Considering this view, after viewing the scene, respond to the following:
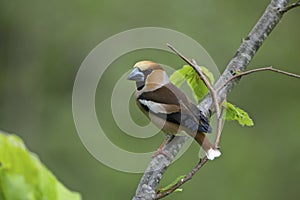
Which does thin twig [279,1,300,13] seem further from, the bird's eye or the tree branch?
the bird's eye

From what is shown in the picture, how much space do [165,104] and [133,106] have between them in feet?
10.8

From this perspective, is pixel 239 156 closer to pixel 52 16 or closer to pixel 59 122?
pixel 59 122

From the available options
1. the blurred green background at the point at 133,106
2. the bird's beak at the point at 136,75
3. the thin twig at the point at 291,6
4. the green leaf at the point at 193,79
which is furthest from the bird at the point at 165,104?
the blurred green background at the point at 133,106

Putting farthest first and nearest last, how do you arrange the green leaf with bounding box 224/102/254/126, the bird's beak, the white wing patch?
the white wing patch → the bird's beak → the green leaf with bounding box 224/102/254/126

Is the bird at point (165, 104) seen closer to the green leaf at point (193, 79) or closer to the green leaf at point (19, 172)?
the green leaf at point (193, 79)

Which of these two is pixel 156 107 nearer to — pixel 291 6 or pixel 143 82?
pixel 143 82

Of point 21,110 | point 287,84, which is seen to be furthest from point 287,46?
point 21,110

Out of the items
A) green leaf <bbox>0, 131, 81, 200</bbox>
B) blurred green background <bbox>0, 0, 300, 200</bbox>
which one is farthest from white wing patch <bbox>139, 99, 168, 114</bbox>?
blurred green background <bbox>0, 0, 300, 200</bbox>

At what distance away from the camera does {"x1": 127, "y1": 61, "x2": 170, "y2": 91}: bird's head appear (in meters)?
1.38

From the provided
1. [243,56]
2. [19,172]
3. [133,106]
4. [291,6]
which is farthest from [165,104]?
[133,106]

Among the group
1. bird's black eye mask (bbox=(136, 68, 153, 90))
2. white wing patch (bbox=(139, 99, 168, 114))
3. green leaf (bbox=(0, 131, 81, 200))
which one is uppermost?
bird's black eye mask (bbox=(136, 68, 153, 90))

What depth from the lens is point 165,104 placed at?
154 centimetres

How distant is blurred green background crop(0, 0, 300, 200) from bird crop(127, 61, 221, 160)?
131 inches

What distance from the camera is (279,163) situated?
195 inches
